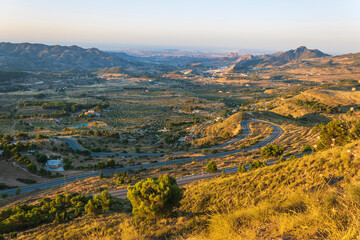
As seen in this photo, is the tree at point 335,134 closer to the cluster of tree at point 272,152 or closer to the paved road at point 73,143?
the cluster of tree at point 272,152

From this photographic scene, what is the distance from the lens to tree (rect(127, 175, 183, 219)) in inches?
460

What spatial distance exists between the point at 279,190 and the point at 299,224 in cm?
677

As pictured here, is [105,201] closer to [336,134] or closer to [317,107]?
[336,134]

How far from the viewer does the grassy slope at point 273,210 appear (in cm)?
510

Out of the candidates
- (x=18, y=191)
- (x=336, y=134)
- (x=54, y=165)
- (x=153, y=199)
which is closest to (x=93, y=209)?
(x=153, y=199)

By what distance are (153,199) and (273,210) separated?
24.2ft

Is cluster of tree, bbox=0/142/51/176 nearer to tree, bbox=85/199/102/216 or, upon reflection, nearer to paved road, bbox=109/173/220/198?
paved road, bbox=109/173/220/198

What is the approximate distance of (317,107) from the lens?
255ft

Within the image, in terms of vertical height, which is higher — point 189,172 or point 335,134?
point 335,134

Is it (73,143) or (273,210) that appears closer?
(273,210)

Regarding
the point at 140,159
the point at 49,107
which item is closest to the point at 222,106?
the point at 140,159

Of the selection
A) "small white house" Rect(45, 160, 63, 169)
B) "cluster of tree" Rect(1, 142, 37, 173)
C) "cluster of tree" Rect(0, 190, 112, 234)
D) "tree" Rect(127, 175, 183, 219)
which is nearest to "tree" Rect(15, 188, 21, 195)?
"cluster of tree" Rect(1, 142, 37, 173)

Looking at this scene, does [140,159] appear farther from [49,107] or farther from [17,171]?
[49,107]

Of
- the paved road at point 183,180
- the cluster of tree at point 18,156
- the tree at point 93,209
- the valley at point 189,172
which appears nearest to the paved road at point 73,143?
the valley at point 189,172
